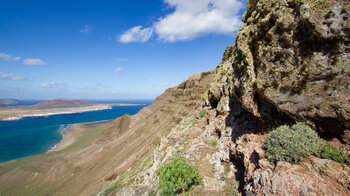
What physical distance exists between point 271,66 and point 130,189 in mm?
14432

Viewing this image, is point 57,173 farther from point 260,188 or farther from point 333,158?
point 333,158

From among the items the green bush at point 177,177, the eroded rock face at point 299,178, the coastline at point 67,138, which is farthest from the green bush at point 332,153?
the coastline at point 67,138

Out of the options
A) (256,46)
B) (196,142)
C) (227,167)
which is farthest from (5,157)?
(256,46)

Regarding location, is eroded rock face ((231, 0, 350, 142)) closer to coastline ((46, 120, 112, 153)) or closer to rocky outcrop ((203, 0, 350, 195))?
rocky outcrop ((203, 0, 350, 195))

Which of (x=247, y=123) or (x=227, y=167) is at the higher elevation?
(x=247, y=123)

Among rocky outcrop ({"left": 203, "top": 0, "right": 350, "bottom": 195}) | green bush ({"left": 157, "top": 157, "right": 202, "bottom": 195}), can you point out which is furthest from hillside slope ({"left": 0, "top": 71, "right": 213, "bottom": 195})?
rocky outcrop ({"left": 203, "top": 0, "right": 350, "bottom": 195})

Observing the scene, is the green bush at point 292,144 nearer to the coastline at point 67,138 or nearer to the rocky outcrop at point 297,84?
the rocky outcrop at point 297,84

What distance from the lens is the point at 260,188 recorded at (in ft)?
18.7

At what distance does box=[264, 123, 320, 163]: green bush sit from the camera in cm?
561

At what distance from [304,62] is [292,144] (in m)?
3.24

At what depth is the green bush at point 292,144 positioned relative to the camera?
18.4ft

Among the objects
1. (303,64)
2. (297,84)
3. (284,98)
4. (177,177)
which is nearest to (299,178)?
(284,98)

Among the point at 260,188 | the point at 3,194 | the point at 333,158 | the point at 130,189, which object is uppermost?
the point at 333,158

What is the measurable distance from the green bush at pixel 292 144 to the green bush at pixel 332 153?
20 cm
